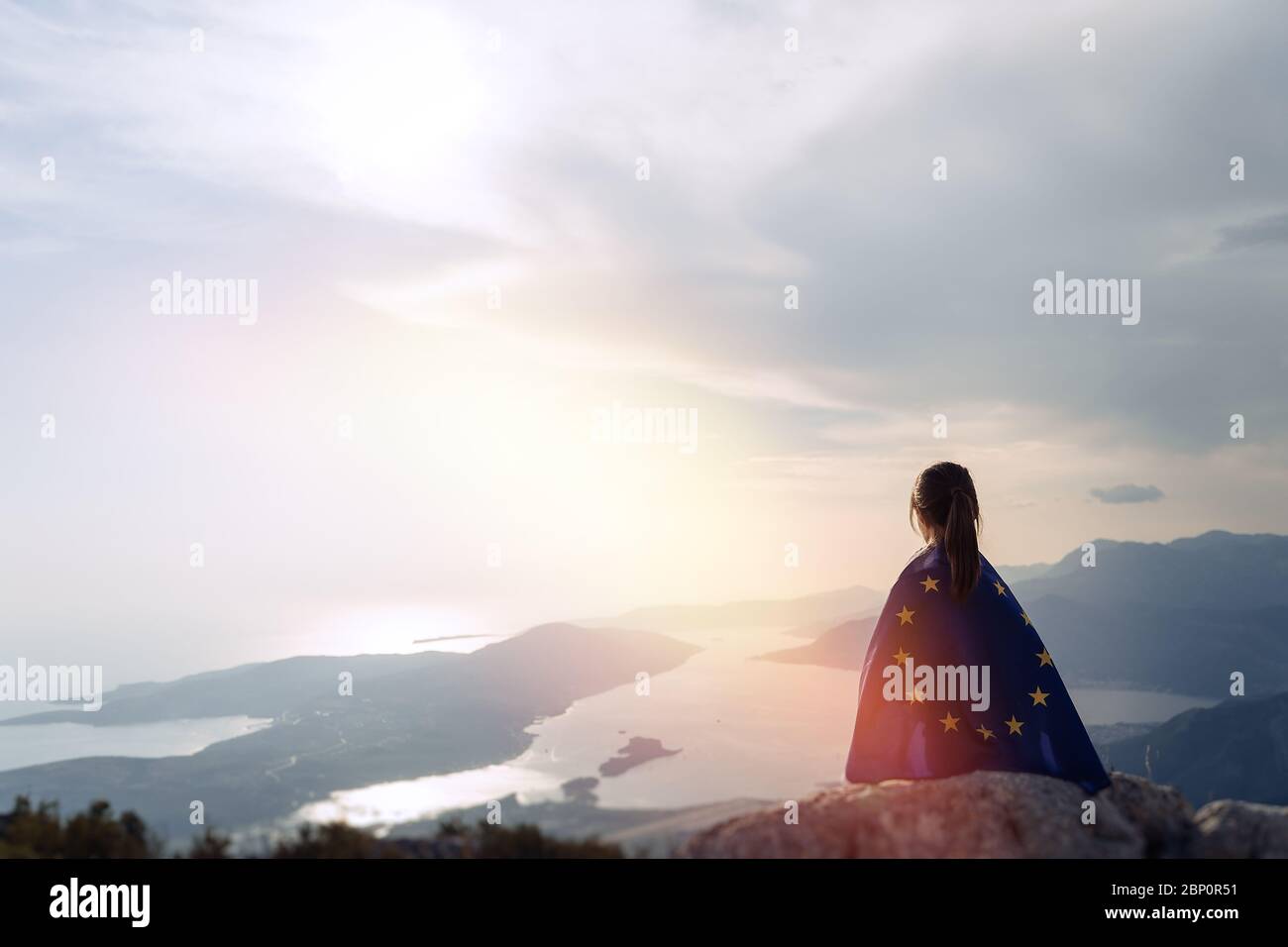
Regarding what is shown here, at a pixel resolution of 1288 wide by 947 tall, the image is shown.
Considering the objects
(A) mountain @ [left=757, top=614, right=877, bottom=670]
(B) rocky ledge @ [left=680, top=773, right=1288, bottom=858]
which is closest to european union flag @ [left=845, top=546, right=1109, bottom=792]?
(B) rocky ledge @ [left=680, top=773, right=1288, bottom=858]

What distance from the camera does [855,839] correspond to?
16.4ft

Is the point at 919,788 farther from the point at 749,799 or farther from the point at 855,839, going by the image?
the point at 749,799

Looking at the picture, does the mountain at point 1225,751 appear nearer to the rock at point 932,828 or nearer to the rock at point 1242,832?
the rock at point 1242,832

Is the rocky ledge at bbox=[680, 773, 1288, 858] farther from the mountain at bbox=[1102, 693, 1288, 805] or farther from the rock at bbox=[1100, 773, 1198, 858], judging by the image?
the mountain at bbox=[1102, 693, 1288, 805]

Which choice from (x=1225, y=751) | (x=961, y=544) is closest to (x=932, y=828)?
(x=961, y=544)

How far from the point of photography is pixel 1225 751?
13638cm

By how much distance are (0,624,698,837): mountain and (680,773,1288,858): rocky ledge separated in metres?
3.34

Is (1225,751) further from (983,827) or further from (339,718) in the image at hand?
(983,827)

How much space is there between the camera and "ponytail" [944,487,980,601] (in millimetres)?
6625

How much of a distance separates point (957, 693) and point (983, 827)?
5.21 ft
